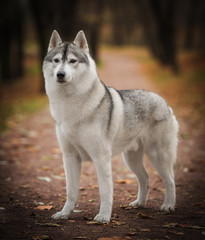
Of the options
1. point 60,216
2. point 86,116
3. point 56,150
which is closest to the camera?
point 86,116

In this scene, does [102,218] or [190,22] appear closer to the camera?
[102,218]

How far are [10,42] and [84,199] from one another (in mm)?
21424

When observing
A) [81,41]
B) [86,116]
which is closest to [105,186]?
[86,116]

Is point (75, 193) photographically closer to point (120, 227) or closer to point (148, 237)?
point (120, 227)

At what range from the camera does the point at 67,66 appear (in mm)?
4184

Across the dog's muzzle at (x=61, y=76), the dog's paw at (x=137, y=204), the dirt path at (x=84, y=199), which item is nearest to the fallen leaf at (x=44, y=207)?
the dirt path at (x=84, y=199)

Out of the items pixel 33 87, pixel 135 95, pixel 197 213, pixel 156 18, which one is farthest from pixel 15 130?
pixel 156 18

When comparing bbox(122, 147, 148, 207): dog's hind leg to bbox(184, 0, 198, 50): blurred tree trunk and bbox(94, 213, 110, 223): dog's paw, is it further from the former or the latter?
bbox(184, 0, 198, 50): blurred tree trunk

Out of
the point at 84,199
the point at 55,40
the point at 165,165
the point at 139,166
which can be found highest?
the point at 55,40

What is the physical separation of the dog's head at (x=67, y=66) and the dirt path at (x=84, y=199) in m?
1.64

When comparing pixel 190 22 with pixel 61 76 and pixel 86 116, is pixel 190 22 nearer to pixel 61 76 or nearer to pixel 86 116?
pixel 86 116

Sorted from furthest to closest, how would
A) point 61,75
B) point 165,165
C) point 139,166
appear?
point 139,166 → point 165,165 → point 61,75

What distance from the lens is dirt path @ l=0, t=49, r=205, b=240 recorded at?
3992 millimetres

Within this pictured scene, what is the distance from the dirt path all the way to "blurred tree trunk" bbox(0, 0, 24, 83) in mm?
16357
